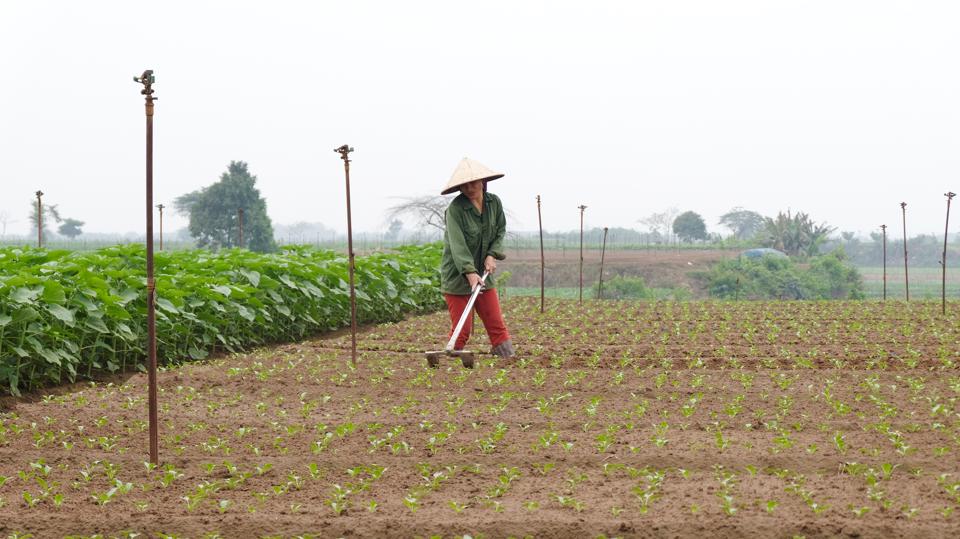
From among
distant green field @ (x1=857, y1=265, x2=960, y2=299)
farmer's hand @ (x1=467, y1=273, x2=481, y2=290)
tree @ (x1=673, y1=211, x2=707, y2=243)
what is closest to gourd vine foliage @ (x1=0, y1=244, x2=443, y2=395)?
farmer's hand @ (x1=467, y1=273, x2=481, y2=290)

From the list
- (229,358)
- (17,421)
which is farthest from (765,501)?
(229,358)

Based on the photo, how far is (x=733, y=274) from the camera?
28.4 m

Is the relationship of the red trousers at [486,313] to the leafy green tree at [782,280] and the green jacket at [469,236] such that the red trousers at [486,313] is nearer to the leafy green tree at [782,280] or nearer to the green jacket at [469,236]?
the green jacket at [469,236]

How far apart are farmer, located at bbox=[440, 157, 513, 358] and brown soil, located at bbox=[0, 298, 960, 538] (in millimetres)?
378

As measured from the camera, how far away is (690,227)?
5950 centimetres

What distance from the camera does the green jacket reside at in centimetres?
866

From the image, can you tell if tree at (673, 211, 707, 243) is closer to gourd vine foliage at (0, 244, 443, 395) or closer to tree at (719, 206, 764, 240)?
tree at (719, 206, 764, 240)

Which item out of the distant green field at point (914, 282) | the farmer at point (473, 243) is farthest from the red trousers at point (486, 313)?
the distant green field at point (914, 282)

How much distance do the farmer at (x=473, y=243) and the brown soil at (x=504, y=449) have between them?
1.24 ft

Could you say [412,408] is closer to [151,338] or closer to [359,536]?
[151,338]

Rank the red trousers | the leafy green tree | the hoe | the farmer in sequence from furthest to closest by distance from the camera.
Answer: the leafy green tree < the red trousers < the farmer < the hoe

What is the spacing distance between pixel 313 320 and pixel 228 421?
535 cm

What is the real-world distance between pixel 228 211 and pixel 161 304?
33.2 metres

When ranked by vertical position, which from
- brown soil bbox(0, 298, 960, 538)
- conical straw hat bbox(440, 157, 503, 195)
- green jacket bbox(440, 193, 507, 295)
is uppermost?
conical straw hat bbox(440, 157, 503, 195)
